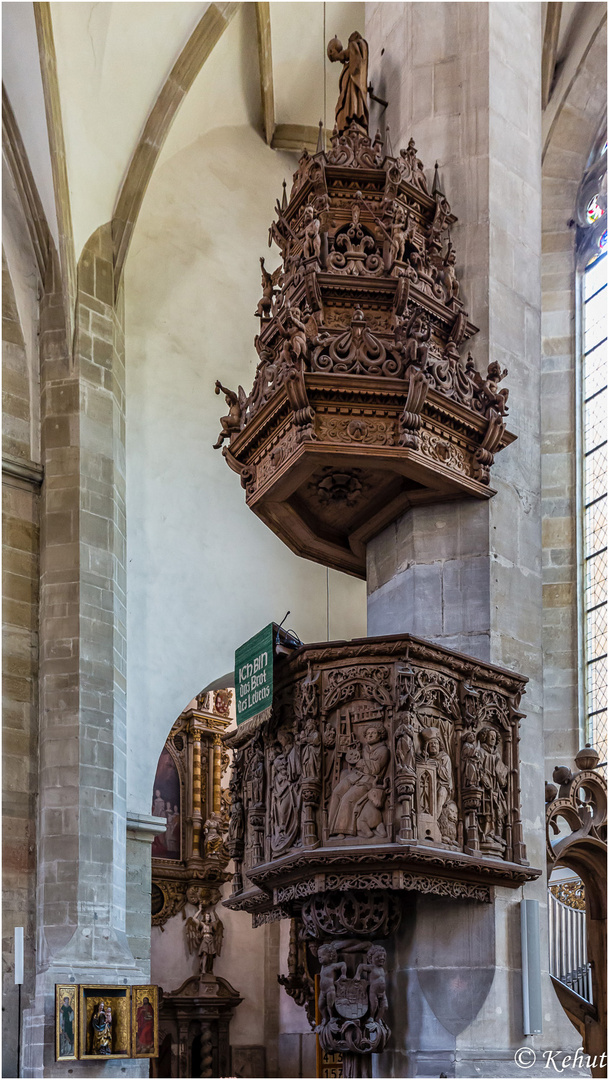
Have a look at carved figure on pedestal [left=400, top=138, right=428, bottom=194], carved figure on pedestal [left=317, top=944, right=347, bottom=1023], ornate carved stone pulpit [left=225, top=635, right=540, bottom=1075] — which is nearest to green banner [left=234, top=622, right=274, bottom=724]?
ornate carved stone pulpit [left=225, top=635, right=540, bottom=1075]

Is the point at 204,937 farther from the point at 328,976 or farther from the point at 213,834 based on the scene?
the point at 328,976

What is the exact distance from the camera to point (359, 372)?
762 cm

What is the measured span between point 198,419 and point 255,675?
8497 millimetres

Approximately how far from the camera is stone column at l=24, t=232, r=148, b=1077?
11758 millimetres

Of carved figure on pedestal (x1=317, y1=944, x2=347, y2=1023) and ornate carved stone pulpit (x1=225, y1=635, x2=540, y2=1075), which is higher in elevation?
ornate carved stone pulpit (x1=225, y1=635, x2=540, y2=1075)

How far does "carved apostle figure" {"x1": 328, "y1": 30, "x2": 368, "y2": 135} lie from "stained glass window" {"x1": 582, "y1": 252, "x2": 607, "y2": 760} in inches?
246

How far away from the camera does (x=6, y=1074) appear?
11352mm

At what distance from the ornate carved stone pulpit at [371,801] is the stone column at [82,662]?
470cm

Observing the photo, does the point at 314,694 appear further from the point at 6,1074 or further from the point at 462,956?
the point at 6,1074

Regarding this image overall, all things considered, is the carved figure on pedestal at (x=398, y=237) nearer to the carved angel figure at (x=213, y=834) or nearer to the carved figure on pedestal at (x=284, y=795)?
the carved figure on pedestal at (x=284, y=795)

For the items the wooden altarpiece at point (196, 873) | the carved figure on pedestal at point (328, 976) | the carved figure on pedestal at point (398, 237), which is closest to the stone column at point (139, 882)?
the wooden altarpiece at point (196, 873)

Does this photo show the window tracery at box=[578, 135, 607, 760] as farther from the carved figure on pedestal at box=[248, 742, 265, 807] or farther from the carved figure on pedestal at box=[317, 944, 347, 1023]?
the carved figure on pedestal at box=[317, 944, 347, 1023]

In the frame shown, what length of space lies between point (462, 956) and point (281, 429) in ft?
11.0

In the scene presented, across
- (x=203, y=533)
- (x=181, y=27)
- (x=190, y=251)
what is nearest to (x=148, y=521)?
(x=203, y=533)
